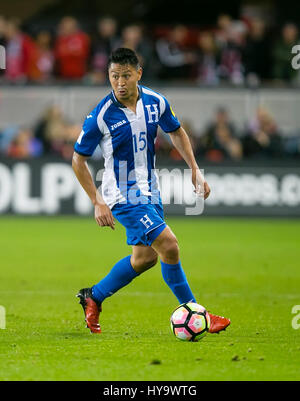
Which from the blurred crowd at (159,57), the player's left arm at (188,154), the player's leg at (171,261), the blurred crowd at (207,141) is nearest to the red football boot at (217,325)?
the player's leg at (171,261)

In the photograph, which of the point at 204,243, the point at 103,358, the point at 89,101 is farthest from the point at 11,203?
the point at 103,358

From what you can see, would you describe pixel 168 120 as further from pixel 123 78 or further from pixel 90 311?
pixel 90 311

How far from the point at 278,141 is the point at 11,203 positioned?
5102 millimetres

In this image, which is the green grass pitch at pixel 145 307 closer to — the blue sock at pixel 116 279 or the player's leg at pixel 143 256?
the blue sock at pixel 116 279

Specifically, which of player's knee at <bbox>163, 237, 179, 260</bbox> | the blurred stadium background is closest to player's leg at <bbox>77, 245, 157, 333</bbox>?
player's knee at <bbox>163, 237, 179, 260</bbox>

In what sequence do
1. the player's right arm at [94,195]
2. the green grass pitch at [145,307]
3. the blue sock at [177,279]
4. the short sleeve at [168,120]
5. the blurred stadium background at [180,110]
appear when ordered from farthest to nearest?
the blurred stadium background at [180,110] < the short sleeve at [168,120] < the blue sock at [177,279] < the player's right arm at [94,195] < the green grass pitch at [145,307]

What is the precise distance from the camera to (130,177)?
6699mm

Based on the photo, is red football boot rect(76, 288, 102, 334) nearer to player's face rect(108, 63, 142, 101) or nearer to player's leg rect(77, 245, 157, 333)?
player's leg rect(77, 245, 157, 333)

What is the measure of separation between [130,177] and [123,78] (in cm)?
75

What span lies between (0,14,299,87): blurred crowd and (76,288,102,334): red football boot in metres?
10.8

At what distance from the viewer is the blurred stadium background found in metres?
16.1

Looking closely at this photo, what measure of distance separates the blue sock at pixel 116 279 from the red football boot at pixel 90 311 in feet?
0.15

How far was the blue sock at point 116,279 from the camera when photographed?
6.78 meters
